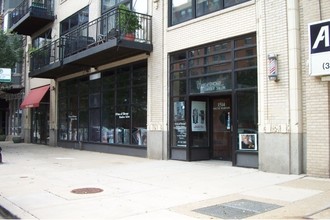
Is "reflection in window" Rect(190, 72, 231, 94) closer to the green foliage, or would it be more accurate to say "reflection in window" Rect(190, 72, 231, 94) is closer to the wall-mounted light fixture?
the wall-mounted light fixture

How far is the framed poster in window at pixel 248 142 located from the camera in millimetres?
12037

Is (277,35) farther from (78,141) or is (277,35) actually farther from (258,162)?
(78,141)

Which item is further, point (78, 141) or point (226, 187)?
point (78, 141)

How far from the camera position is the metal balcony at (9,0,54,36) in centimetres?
2467

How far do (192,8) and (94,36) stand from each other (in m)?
6.72

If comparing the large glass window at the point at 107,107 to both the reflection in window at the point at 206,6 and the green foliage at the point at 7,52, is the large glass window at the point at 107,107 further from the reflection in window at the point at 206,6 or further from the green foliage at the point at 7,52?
the reflection in window at the point at 206,6

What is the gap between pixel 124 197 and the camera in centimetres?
822

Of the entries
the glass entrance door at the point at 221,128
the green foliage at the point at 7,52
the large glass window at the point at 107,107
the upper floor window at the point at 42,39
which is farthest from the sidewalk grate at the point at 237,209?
the upper floor window at the point at 42,39

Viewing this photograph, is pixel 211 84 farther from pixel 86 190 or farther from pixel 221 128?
pixel 86 190

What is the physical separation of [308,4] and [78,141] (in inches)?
573

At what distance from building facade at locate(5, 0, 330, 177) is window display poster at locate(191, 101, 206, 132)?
Result: 0.04 m

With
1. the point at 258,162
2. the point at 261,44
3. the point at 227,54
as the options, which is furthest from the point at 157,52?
the point at 258,162

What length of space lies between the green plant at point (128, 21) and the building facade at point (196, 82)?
1.5 inches

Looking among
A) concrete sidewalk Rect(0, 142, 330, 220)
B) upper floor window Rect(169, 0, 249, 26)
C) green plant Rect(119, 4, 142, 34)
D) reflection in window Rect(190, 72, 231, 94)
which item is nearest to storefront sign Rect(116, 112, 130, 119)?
green plant Rect(119, 4, 142, 34)
